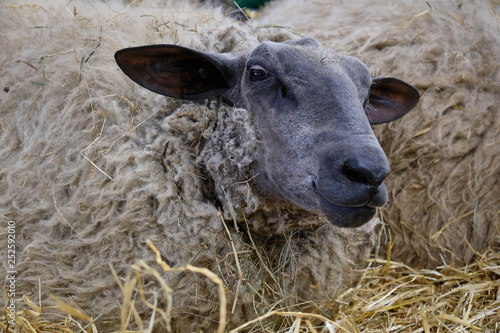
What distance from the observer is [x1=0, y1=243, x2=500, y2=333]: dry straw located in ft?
7.53

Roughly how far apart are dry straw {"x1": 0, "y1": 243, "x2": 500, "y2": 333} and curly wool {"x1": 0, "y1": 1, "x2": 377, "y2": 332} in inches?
3.6

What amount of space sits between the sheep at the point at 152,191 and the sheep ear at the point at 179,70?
0.09 ft

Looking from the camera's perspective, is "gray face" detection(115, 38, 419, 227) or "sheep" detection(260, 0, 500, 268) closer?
"gray face" detection(115, 38, 419, 227)

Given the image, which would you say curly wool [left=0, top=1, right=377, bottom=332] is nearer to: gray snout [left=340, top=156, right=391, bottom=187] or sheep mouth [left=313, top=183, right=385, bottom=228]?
sheep mouth [left=313, top=183, right=385, bottom=228]

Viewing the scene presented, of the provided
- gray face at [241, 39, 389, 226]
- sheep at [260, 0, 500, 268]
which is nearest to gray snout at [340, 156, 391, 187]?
gray face at [241, 39, 389, 226]

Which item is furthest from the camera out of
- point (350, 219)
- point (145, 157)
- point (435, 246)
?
point (435, 246)

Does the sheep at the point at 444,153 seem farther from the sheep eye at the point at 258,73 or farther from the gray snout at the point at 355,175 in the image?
the gray snout at the point at 355,175

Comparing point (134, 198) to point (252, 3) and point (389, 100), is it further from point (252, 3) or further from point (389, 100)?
point (252, 3)

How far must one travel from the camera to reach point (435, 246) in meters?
3.44

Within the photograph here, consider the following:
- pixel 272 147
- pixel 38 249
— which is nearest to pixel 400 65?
pixel 272 147

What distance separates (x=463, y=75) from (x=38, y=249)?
9.61 ft

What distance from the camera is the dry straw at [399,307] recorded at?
229cm

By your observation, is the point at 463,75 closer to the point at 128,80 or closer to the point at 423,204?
the point at 423,204

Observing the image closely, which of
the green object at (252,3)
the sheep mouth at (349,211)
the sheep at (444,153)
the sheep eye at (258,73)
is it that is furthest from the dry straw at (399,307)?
the green object at (252,3)
